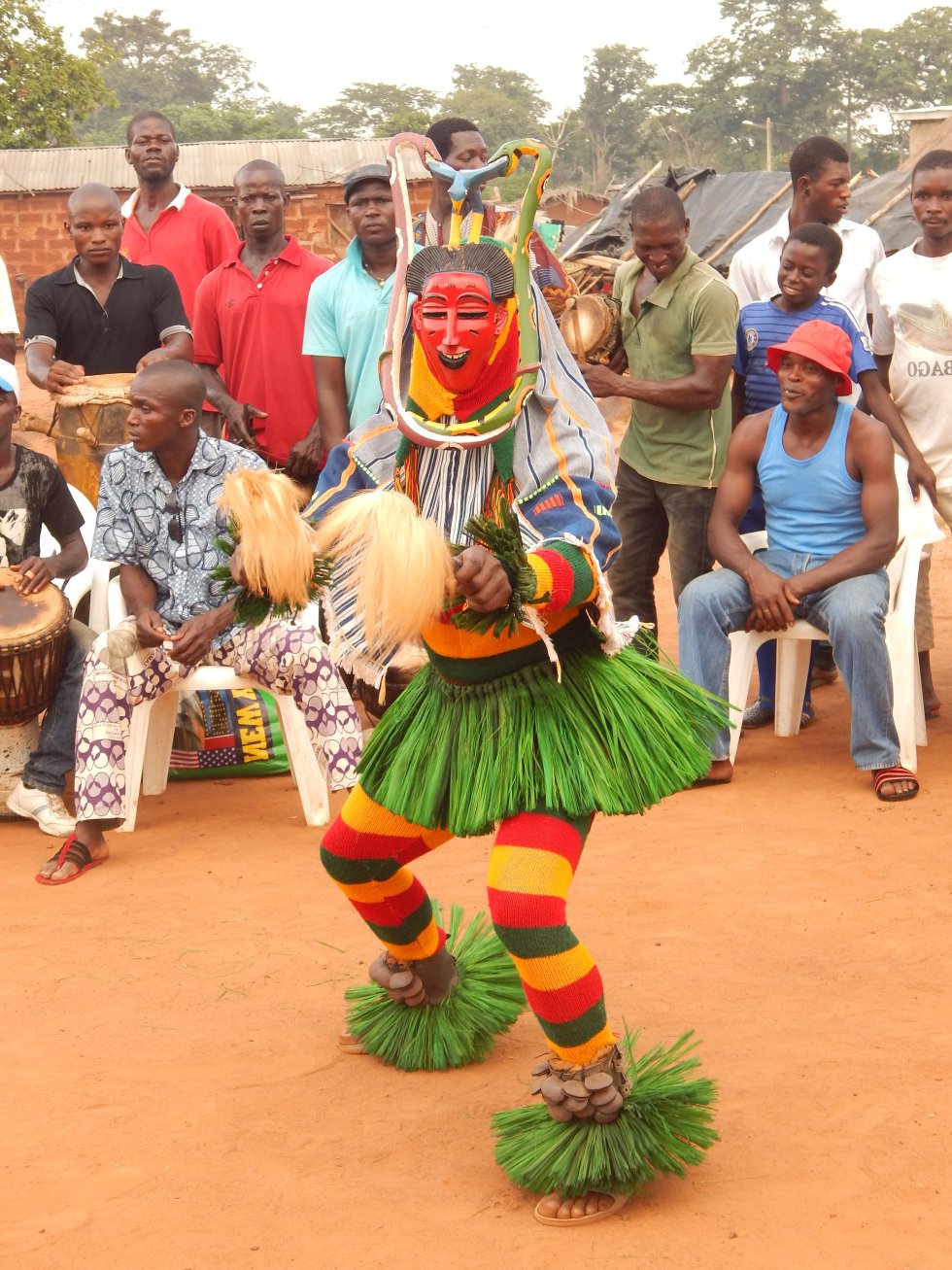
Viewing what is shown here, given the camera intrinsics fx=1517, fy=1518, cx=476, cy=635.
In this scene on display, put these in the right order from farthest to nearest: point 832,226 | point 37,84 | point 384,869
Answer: point 37,84 → point 832,226 → point 384,869

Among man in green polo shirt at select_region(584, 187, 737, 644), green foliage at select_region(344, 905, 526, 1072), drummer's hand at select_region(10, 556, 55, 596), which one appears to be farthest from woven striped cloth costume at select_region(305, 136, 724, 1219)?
man in green polo shirt at select_region(584, 187, 737, 644)

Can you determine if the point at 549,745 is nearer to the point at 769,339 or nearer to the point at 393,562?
the point at 393,562

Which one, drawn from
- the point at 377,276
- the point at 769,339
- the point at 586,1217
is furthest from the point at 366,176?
the point at 586,1217

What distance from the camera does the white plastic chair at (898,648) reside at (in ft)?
20.1

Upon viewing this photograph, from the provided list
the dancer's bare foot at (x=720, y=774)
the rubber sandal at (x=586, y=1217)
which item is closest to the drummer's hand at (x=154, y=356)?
the dancer's bare foot at (x=720, y=774)

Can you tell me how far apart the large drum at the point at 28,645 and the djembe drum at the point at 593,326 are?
2.53 m

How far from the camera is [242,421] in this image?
6.80 m

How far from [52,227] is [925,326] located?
1591 cm

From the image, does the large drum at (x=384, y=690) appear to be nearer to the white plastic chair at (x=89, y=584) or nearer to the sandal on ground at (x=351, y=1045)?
the white plastic chair at (x=89, y=584)

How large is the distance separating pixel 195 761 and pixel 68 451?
1.57m

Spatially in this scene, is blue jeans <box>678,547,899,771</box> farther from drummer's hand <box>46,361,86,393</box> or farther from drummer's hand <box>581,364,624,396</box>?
drummer's hand <box>46,361,86,393</box>

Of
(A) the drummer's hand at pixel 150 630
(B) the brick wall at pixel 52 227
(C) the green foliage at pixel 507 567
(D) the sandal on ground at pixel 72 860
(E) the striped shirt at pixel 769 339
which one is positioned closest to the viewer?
(C) the green foliage at pixel 507 567

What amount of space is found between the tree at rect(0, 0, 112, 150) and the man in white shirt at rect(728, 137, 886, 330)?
1953cm

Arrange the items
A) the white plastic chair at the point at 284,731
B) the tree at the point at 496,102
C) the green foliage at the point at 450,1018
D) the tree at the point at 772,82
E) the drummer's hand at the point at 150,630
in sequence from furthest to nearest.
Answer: the tree at the point at 496,102 < the tree at the point at 772,82 < the white plastic chair at the point at 284,731 < the drummer's hand at the point at 150,630 < the green foliage at the point at 450,1018
